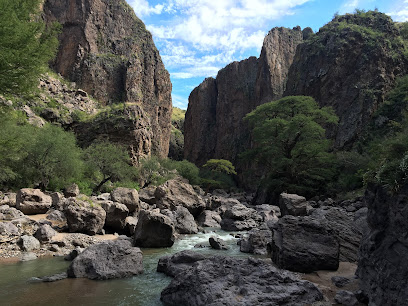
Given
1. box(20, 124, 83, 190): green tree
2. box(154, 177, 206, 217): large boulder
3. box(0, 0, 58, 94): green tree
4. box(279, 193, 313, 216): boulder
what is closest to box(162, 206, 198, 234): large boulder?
box(154, 177, 206, 217): large boulder

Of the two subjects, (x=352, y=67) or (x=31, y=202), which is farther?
(x=352, y=67)

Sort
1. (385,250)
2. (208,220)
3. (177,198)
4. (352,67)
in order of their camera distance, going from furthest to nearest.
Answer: (352,67)
(177,198)
(208,220)
(385,250)

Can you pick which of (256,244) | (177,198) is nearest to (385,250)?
(256,244)

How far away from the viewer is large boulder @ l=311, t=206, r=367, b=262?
1037cm

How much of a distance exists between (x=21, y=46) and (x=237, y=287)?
930 centimetres

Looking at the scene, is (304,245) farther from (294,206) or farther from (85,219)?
(85,219)

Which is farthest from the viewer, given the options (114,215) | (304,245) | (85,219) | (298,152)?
(298,152)

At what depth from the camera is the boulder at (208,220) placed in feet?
73.2

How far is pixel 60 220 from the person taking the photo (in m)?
15.6

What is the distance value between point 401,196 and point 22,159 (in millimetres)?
24741

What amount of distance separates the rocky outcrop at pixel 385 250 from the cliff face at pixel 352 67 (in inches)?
1412

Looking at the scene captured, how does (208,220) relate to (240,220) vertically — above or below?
below

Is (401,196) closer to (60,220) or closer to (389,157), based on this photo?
(389,157)

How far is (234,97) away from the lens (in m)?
82.4
